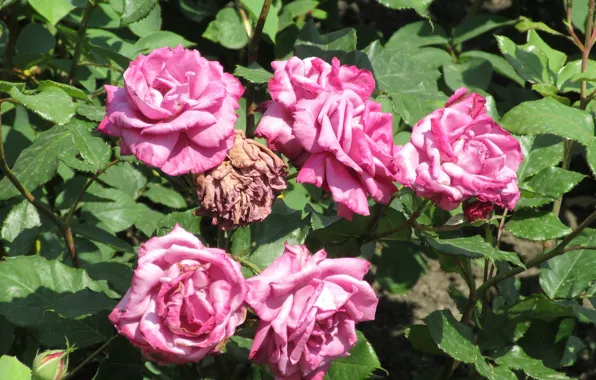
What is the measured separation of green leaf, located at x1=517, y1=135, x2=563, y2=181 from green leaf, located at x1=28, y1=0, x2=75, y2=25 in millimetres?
911

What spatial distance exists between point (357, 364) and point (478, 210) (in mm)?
298

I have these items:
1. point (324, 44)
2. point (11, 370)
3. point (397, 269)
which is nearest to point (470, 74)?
point (397, 269)

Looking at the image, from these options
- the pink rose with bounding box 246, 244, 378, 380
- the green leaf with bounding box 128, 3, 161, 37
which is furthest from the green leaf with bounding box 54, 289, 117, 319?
the green leaf with bounding box 128, 3, 161, 37

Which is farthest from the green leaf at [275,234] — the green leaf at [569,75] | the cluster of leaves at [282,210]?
the green leaf at [569,75]

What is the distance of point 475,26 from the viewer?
222cm

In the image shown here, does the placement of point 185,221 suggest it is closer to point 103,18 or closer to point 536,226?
point 536,226

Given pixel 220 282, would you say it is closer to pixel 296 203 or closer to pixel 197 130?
pixel 197 130

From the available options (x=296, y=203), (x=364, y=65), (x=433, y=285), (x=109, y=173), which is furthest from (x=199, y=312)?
(x=433, y=285)

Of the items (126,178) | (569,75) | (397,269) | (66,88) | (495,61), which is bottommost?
(397,269)

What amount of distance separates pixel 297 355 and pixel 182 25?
1544mm

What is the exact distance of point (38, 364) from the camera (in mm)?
1146

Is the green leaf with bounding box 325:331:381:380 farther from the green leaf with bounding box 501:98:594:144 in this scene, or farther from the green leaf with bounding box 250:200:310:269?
the green leaf with bounding box 501:98:594:144

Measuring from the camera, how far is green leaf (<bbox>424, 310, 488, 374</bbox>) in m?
1.42

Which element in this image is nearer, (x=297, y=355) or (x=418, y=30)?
(x=297, y=355)
